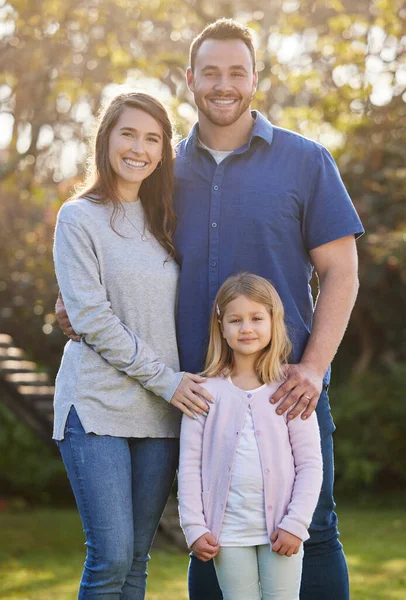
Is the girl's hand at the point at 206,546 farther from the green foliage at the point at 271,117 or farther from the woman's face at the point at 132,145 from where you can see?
the green foliage at the point at 271,117

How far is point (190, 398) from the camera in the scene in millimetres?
3232

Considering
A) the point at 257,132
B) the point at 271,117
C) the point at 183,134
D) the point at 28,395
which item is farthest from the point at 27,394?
the point at 257,132

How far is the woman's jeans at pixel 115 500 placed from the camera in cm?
312

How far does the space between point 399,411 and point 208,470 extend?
631 centimetres

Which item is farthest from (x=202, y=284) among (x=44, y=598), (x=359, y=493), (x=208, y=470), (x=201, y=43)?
(x=359, y=493)

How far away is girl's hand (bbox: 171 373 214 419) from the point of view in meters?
3.23

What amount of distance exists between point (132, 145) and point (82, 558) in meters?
4.82

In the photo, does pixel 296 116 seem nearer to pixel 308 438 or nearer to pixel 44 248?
pixel 44 248

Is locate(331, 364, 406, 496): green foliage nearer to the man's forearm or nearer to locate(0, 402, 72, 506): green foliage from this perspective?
locate(0, 402, 72, 506): green foliage

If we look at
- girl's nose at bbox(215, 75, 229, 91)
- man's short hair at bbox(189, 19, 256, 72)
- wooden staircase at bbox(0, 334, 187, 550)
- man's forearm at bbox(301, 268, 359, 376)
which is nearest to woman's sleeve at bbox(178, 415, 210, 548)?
man's forearm at bbox(301, 268, 359, 376)

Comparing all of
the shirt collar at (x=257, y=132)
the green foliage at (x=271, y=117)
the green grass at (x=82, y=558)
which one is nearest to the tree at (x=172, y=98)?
the green foliage at (x=271, y=117)

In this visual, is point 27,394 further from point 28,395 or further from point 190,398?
point 190,398

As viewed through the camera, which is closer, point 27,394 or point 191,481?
point 191,481

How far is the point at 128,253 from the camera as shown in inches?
130
